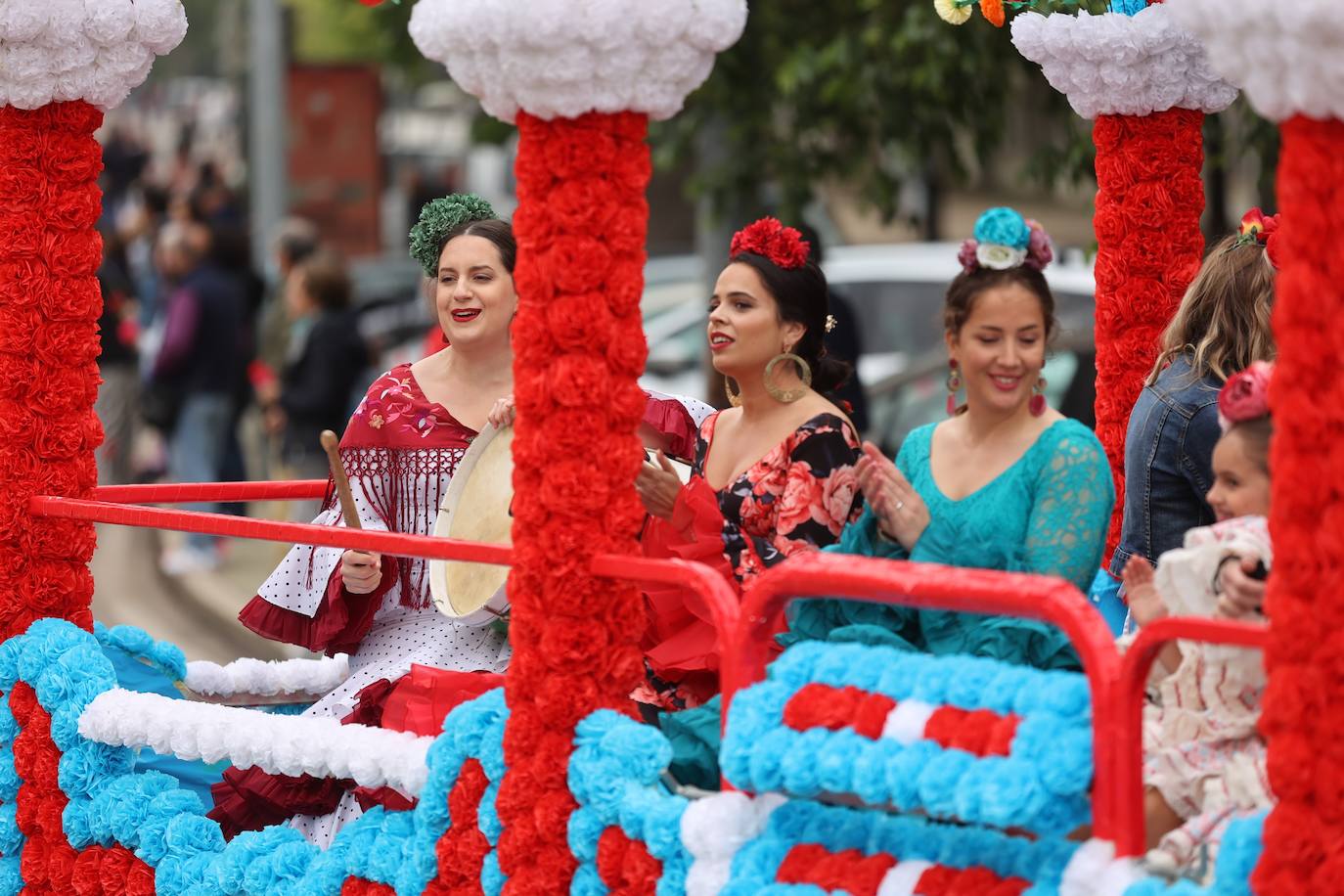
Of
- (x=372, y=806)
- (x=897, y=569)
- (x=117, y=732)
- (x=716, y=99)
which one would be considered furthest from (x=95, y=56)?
(x=716, y=99)

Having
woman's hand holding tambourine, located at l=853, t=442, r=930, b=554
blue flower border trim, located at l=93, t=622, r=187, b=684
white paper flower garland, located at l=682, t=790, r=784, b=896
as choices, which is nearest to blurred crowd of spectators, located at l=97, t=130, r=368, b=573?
blue flower border trim, located at l=93, t=622, r=187, b=684

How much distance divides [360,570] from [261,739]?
0.77 meters

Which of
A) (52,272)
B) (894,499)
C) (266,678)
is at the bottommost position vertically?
(266,678)

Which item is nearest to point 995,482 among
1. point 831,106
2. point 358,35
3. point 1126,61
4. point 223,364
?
point 1126,61

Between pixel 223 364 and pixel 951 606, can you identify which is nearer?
pixel 951 606

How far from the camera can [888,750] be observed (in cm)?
287

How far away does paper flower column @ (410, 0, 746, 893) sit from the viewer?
3.26 m

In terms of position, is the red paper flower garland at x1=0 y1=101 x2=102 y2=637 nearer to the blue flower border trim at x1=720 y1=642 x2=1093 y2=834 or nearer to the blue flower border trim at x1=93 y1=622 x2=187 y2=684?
the blue flower border trim at x1=93 y1=622 x2=187 y2=684

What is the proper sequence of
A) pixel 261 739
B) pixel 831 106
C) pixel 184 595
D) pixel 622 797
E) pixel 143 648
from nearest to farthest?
pixel 622 797, pixel 261 739, pixel 143 648, pixel 831 106, pixel 184 595

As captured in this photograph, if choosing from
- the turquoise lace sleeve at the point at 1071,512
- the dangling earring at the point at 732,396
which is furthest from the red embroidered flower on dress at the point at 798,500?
the turquoise lace sleeve at the point at 1071,512

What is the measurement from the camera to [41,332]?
4414 mm

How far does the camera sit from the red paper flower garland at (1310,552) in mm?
2562

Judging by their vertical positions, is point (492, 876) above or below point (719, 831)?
below

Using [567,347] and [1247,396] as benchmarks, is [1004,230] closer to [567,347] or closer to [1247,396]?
[1247,396]
